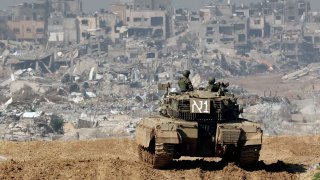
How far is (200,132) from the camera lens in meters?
21.6

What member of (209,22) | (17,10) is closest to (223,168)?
(209,22)

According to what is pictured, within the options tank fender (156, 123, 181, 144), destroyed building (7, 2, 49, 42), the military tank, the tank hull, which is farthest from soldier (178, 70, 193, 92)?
destroyed building (7, 2, 49, 42)

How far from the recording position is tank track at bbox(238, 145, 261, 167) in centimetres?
2103

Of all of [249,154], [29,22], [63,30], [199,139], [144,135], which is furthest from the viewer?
[29,22]

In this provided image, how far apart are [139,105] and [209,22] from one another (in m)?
79.8

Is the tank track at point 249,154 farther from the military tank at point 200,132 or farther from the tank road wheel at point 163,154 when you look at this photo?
the tank road wheel at point 163,154

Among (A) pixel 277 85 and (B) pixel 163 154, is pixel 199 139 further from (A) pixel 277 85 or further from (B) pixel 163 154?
(A) pixel 277 85

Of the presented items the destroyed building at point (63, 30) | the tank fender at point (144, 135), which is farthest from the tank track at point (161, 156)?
the destroyed building at point (63, 30)

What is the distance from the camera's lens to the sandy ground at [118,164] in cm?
2006

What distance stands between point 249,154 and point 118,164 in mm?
3327

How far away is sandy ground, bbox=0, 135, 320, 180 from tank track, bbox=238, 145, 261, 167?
25 centimetres

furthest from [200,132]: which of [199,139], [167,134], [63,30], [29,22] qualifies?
[29,22]

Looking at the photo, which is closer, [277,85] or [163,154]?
[163,154]

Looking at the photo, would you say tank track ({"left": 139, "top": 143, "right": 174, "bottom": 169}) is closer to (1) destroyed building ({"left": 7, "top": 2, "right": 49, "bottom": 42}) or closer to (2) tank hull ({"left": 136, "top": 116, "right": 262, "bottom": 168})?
(2) tank hull ({"left": 136, "top": 116, "right": 262, "bottom": 168})
